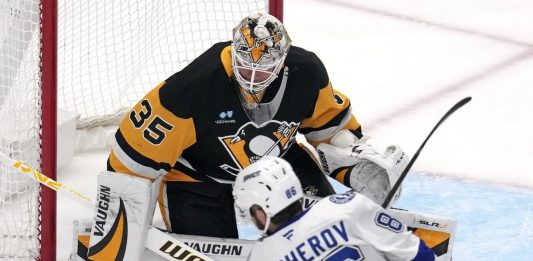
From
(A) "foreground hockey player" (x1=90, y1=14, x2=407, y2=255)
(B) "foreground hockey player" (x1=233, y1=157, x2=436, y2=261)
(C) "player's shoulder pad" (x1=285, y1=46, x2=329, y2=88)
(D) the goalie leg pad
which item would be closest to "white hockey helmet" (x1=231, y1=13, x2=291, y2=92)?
(A) "foreground hockey player" (x1=90, y1=14, x2=407, y2=255)

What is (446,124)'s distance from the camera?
5.09 m

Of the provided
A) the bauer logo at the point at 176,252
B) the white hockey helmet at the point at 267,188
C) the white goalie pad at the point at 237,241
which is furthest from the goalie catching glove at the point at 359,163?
the white hockey helmet at the point at 267,188

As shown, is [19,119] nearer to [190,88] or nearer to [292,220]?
[190,88]

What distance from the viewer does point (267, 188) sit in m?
2.85

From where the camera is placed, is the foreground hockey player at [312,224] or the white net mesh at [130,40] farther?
the white net mesh at [130,40]

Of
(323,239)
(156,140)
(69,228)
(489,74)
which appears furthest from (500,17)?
(323,239)

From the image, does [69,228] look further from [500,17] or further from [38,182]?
[500,17]

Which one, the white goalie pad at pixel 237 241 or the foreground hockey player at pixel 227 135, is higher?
the foreground hockey player at pixel 227 135

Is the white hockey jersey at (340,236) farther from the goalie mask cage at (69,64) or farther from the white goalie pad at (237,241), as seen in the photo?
the goalie mask cage at (69,64)

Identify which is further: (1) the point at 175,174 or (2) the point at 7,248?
(2) the point at 7,248

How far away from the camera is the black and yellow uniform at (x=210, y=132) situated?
11.3 ft

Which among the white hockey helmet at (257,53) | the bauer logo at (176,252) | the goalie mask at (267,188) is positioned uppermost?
the white hockey helmet at (257,53)

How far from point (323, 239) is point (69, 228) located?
1601 mm

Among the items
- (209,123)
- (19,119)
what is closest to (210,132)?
(209,123)
